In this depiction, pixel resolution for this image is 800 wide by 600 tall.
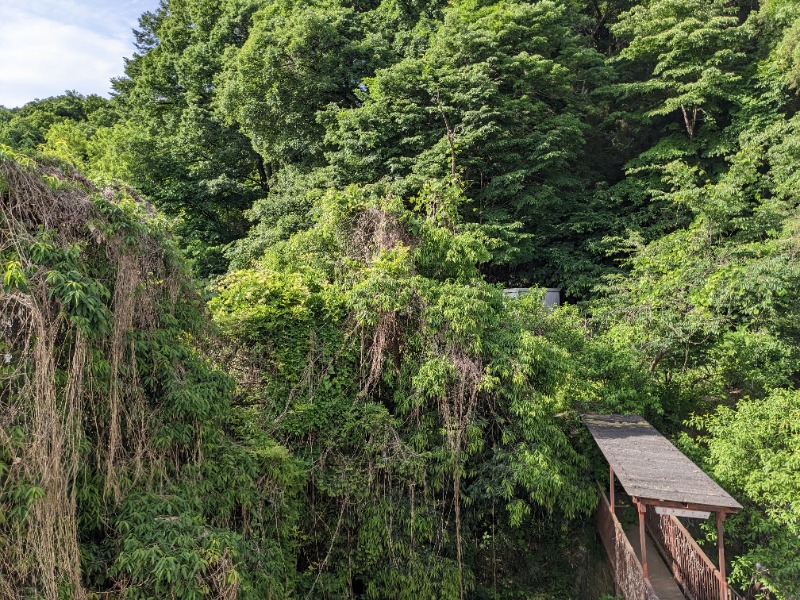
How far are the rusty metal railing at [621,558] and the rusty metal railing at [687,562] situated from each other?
2.33 ft

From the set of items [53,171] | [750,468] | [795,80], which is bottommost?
[750,468]

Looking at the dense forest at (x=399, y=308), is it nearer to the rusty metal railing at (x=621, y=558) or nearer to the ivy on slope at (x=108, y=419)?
the ivy on slope at (x=108, y=419)

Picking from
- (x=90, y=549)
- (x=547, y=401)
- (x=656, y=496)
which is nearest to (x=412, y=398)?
(x=547, y=401)

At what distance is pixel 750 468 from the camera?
22.7 feet

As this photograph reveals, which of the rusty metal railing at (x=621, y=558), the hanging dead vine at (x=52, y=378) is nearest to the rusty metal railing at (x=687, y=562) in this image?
the rusty metal railing at (x=621, y=558)

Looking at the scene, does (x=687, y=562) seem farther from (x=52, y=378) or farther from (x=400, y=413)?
(x=52, y=378)

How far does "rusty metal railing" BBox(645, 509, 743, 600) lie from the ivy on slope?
5.10 m

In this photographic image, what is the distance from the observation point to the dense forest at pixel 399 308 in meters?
4.36

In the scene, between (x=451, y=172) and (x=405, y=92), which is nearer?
(x=451, y=172)

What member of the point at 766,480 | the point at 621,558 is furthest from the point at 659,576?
the point at 766,480

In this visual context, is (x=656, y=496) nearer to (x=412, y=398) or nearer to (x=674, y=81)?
(x=412, y=398)

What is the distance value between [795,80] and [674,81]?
3184 millimetres

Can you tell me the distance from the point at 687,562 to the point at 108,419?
7.35 m

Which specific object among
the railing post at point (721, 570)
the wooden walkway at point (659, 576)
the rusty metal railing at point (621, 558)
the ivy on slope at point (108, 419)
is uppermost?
the ivy on slope at point (108, 419)
